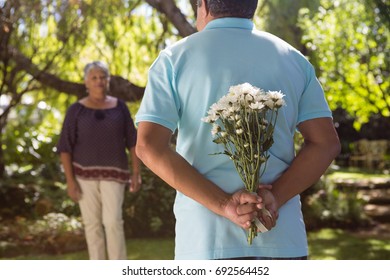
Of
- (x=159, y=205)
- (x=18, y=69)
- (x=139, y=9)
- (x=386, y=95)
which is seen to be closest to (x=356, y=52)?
(x=386, y=95)

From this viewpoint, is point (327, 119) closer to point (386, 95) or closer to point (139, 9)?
point (139, 9)

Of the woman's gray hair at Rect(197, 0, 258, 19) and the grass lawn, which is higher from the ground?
the woman's gray hair at Rect(197, 0, 258, 19)

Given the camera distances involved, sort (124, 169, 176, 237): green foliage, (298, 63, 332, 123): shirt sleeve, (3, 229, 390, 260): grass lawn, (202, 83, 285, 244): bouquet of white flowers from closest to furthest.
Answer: (202, 83, 285, 244): bouquet of white flowers, (298, 63, 332, 123): shirt sleeve, (3, 229, 390, 260): grass lawn, (124, 169, 176, 237): green foliage

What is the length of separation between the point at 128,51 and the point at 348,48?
2355 mm

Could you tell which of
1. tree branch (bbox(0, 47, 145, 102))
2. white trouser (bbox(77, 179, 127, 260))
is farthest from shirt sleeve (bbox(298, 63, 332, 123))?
tree branch (bbox(0, 47, 145, 102))

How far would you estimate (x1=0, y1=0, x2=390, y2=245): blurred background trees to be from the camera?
604 centimetres

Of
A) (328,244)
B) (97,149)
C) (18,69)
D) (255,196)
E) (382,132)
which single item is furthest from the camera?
(382,132)

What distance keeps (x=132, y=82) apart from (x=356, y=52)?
2487mm

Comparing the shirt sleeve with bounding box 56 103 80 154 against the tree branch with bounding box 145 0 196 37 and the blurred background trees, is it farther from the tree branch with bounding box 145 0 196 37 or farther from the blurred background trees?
the blurred background trees

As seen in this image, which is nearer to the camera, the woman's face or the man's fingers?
the man's fingers

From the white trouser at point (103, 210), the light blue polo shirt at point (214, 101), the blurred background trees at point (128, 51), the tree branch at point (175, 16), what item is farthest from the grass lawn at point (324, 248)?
the light blue polo shirt at point (214, 101)

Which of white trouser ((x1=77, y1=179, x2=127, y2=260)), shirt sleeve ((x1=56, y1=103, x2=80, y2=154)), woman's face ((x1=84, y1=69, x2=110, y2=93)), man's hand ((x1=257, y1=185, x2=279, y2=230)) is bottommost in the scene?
white trouser ((x1=77, y1=179, x2=127, y2=260))

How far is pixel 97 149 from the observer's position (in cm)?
Result: 380

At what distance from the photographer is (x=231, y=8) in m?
1.57
